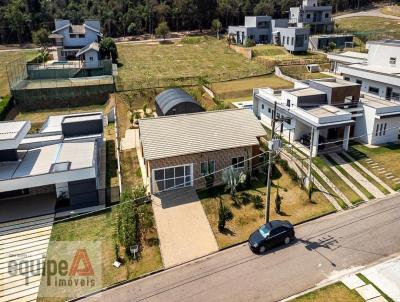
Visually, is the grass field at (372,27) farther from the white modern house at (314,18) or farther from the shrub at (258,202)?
the shrub at (258,202)

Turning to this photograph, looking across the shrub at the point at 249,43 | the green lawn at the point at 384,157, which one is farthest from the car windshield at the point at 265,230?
the shrub at the point at 249,43

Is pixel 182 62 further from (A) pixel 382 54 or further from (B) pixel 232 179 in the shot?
(B) pixel 232 179

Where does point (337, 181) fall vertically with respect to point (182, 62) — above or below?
below

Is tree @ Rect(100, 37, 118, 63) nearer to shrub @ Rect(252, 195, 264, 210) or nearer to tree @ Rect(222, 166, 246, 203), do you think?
tree @ Rect(222, 166, 246, 203)

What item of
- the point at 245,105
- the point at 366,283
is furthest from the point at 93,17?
the point at 366,283

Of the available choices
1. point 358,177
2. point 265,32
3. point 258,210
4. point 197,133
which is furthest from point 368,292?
point 265,32
